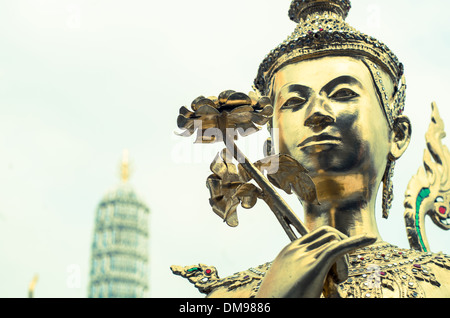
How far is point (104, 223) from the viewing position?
6400cm

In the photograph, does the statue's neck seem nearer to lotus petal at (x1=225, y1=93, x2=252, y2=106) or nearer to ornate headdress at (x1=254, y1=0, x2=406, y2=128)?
ornate headdress at (x1=254, y1=0, x2=406, y2=128)

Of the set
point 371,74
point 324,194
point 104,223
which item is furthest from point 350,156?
point 104,223

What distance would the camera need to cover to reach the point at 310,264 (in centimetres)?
457

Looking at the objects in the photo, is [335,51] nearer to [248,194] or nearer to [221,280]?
[248,194]

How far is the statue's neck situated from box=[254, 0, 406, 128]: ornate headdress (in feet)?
2.14

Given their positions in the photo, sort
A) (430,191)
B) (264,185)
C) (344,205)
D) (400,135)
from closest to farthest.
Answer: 1. (264,185)
2. (344,205)
3. (400,135)
4. (430,191)

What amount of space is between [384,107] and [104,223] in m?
58.6

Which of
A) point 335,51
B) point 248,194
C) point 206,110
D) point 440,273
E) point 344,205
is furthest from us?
point 335,51

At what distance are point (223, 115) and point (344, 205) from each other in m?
1.69

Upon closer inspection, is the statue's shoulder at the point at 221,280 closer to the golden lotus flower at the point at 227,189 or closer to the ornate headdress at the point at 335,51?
the golden lotus flower at the point at 227,189

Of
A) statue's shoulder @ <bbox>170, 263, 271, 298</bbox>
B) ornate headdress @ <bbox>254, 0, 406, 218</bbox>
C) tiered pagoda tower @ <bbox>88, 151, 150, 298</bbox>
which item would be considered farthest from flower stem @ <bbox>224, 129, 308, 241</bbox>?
tiered pagoda tower @ <bbox>88, 151, 150, 298</bbox>

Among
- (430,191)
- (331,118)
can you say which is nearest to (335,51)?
(331,118)

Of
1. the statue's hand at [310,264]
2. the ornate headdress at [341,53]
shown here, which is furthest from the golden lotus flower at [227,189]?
the ornate headdress at [341,53]
